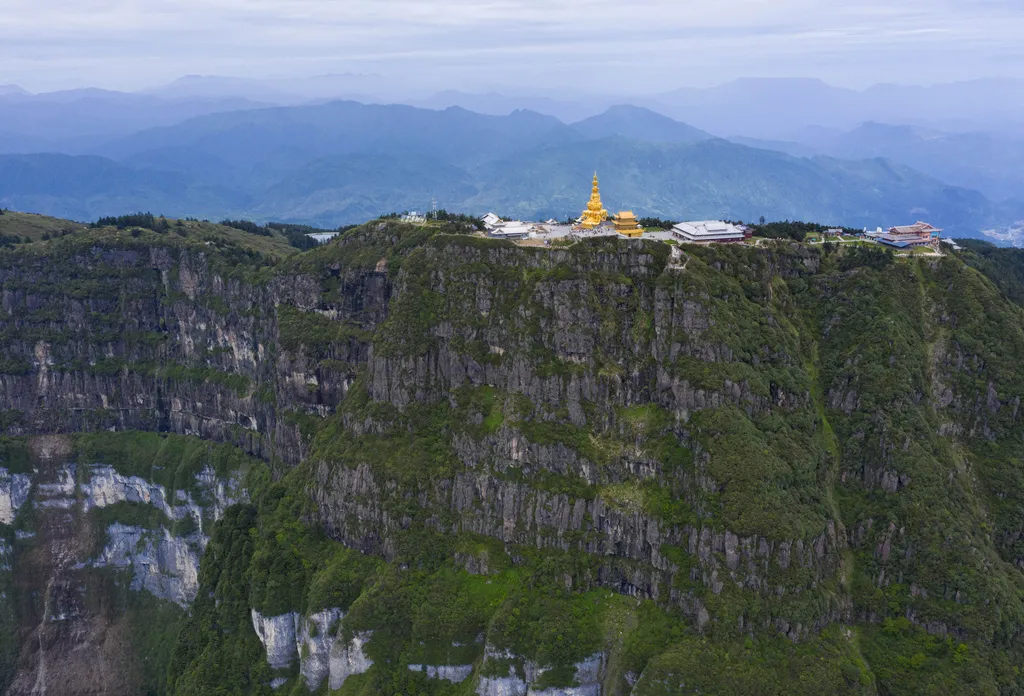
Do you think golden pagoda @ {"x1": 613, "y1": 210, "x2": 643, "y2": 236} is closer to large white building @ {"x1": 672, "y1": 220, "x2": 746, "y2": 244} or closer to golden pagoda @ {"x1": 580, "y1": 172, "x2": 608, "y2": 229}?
golden pagoda @ {"x1": 580, "y1": 172, "x2": 608, "y2": 229}

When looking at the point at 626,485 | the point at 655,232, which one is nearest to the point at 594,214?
the point at 655,232

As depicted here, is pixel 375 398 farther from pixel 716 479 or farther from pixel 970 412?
pixel 970 412

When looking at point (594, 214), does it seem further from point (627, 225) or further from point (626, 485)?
point (626, 485)

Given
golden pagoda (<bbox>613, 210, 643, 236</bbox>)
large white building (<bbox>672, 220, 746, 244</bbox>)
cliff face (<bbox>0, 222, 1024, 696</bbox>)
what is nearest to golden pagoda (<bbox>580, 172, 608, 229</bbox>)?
golden pagoda (<bbox>613, 210, 643, 236</bbox>)

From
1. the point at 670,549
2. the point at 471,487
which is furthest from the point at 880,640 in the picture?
the point at 471,487

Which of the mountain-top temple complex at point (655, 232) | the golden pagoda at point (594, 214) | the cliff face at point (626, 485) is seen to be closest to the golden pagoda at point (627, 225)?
the mountain-top temple complex at point (655, 232)

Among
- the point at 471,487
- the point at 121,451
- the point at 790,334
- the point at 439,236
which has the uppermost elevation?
the point at 439,236

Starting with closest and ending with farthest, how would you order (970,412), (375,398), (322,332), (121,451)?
Result: (970,412)
(375,398)
(322,332)
(121,451)
